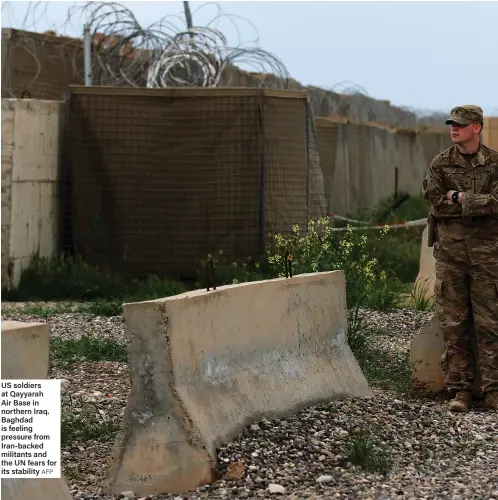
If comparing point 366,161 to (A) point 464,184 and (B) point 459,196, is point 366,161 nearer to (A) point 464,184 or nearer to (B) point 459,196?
(A) point 464,184

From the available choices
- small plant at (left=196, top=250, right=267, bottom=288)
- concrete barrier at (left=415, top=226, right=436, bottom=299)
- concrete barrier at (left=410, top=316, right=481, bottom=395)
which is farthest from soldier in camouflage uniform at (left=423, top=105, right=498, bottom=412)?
small plant at (left=196, top=250, right=267, bottom=288)

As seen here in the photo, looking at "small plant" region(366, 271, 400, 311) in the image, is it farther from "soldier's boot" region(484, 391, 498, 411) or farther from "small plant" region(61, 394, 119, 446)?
"small plant" region(61, 394, 119, 446)

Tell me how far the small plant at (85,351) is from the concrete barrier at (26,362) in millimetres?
3633

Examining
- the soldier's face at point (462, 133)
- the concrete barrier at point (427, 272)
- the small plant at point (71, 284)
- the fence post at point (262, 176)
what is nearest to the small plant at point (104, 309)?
the small plant at point (71, 284)

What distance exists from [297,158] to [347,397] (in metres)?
6.01

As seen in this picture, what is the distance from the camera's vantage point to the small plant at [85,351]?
26.8 feet

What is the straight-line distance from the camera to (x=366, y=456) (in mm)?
5324

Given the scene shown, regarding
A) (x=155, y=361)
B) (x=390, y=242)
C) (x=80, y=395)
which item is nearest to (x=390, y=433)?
(x=155, y=361)

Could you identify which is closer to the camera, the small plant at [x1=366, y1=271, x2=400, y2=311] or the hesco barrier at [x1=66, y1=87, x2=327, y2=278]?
the small plant at [x1=366, y1=271, x2=400, y2=311]

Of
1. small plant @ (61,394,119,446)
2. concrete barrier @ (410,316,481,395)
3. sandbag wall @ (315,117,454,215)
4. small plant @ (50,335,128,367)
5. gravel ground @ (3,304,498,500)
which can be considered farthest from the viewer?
sandbag wall @ (315,117,454,215)

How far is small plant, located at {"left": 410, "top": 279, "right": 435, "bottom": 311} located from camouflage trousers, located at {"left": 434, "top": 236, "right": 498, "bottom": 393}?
11.4 ft

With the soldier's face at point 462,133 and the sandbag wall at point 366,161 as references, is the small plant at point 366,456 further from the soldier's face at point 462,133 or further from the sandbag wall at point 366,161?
the sandbag wall at point 366,161

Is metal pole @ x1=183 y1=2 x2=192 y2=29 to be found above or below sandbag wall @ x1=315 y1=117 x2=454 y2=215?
above

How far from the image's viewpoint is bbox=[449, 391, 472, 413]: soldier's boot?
6832mm
